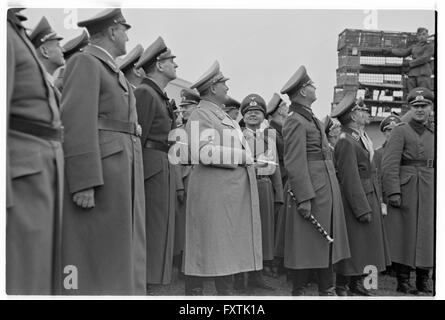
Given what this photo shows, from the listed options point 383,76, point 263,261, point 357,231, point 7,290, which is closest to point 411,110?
point 383,76

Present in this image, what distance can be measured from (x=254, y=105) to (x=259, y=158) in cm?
42

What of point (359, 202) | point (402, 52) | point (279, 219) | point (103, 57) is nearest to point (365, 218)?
point (359, 202)

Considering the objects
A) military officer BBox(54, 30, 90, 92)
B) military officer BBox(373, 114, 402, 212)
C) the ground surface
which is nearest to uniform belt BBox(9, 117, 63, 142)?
military officer BBox(54, 30, 90, 92)

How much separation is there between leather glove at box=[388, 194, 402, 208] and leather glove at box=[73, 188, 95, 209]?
8.39 ft

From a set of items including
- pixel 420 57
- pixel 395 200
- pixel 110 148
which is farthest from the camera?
pixel 395 200

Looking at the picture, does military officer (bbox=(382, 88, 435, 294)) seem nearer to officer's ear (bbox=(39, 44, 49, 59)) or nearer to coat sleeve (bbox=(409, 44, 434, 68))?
coat sleeve (bbox=(409, 44, 434, 68))

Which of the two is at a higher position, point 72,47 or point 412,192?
point 72,47

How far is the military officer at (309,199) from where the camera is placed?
4.09 m

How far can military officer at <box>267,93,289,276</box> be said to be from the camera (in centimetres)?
410

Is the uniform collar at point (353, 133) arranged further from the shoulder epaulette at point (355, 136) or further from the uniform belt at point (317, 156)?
the uniform belt at point (317, 156)

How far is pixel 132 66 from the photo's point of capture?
3.97m

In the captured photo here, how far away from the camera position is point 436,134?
12.0 ft

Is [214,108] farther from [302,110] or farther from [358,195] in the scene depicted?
[358,195]

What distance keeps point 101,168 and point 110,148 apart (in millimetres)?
165
